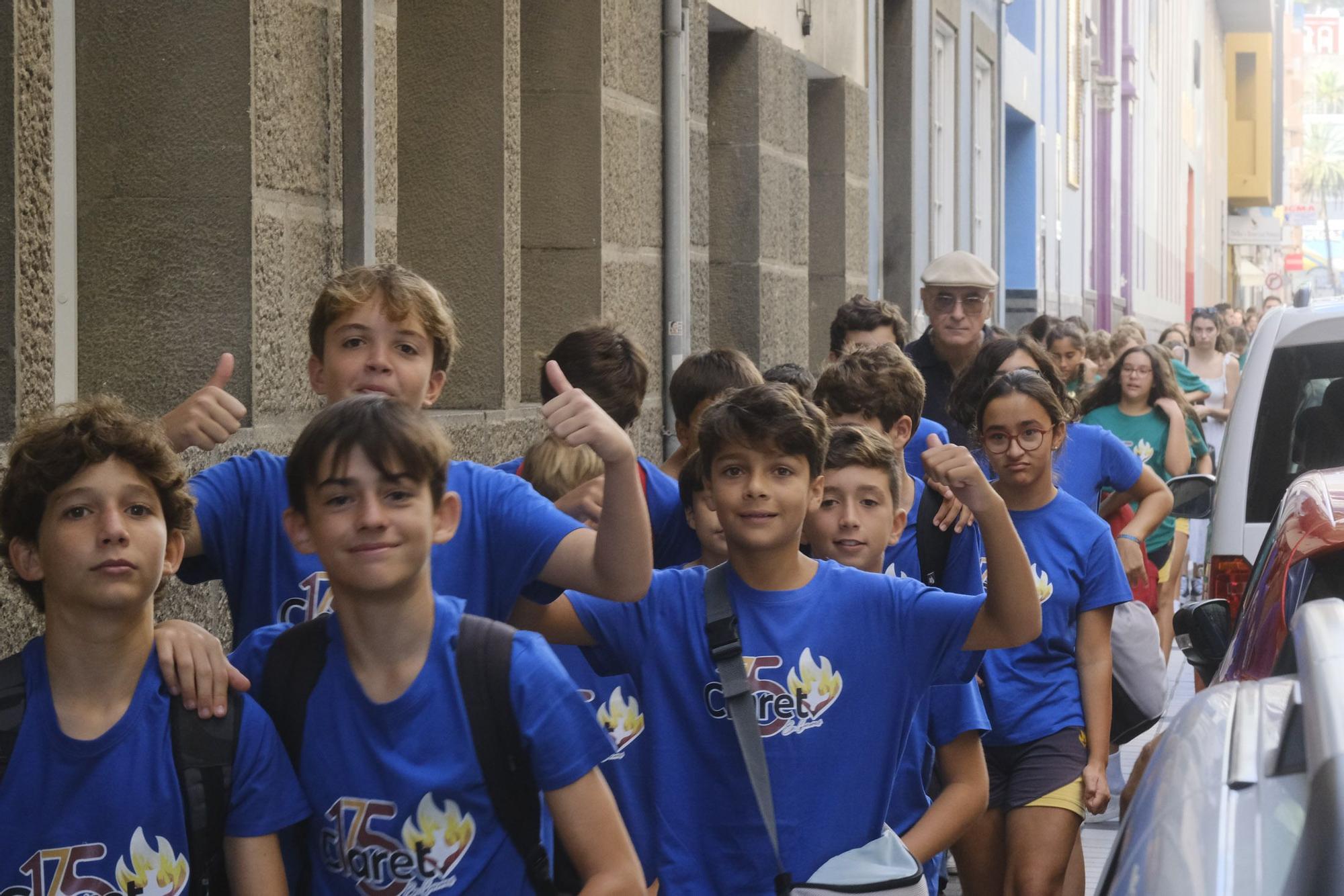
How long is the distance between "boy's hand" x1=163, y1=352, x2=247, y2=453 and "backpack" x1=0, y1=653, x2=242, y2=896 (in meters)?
0.60

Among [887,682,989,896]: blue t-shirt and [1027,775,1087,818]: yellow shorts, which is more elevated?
[887,682,989,896]: blue t-shirt

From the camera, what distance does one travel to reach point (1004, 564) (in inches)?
146

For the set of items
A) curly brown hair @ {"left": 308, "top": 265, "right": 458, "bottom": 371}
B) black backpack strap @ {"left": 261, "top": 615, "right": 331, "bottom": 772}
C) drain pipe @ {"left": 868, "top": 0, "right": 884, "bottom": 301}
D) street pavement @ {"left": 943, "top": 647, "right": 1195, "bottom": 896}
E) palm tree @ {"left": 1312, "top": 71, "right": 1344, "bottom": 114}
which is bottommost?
street pavement @ {"left": 943, "top": 647, "right": 1195, "bottom": 896}

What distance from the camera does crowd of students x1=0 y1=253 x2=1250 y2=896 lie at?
2.89 metres

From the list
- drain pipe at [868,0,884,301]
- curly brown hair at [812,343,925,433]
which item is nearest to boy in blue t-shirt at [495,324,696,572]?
curly brown hair at [812,343,925,433]

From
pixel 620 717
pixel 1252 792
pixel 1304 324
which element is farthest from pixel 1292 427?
pixel 1252 792

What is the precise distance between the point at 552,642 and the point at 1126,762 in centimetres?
588

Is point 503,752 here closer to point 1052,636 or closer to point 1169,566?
point 1052,636

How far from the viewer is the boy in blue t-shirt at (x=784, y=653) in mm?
3637

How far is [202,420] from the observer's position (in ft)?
→ 11.1

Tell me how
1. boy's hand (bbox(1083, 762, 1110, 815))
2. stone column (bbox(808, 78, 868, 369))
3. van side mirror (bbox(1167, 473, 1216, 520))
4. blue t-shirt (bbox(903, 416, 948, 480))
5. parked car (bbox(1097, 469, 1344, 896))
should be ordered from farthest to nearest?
stone column (bbox(808, 78, 868, 369)) < van side mirror (bbox(1167, 473, 1216, 520)) < blue t-shirt (bbox(903, 416, 948, 480)) < boy's hand (bbox(1083, 762, 1110, 815)) < parked car (bbox(1097, 469, 1344, 896))

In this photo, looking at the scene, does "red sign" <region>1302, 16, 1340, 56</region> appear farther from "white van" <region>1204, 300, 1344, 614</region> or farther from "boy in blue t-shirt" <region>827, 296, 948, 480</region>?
"white van" <region>1204, 300, 1344, 614</region>

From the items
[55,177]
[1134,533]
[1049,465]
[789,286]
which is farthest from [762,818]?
[789,286]

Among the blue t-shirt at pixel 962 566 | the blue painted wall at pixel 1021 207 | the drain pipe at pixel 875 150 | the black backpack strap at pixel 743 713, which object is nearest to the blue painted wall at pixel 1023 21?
the blue painted wall at pixel 1021 207
